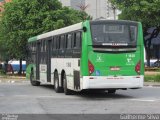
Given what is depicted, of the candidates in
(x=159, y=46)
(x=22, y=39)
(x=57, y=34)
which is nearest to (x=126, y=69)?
(x=57, y=34)

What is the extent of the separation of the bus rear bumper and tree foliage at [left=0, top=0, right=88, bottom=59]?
2329cm

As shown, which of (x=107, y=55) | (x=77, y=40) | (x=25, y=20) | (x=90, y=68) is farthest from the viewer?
(x=25, y=20)

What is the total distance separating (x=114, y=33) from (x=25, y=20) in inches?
986

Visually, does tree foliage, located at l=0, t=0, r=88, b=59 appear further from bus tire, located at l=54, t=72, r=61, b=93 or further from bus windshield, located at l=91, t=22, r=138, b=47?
bus windshield, located at l=91, t=22, r=138, b=47

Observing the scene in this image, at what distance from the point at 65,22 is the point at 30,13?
3.33 meters

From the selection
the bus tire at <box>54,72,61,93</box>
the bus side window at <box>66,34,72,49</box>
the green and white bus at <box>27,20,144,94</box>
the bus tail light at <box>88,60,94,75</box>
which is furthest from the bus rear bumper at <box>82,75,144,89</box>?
the bus tire at <box>54,72,61,93</box>

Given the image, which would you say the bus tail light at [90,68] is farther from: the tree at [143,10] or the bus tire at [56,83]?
the tree at [143,10]

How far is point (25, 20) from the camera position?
4484 cm

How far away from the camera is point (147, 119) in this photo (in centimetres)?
1380

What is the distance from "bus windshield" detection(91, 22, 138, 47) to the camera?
2044 centimetres

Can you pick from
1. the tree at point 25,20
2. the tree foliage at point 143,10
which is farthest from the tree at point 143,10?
the tree at point 25,20

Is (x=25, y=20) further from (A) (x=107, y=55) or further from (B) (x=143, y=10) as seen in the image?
(A) (x=107, y=55)

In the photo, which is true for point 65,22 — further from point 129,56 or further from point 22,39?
point 129,56

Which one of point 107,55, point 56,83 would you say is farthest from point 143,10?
point 107,55
